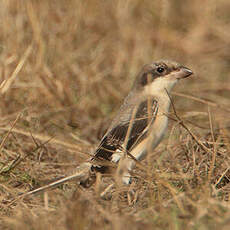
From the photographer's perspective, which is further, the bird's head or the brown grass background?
the bird's head

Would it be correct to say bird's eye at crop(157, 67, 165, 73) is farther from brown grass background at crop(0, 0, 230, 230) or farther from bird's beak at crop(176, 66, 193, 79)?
brown grass background at crop(0, 0, 230, 230)

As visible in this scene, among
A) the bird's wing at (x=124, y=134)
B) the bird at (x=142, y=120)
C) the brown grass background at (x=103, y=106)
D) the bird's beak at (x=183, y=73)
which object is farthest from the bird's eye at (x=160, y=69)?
the brown grass background at (x=103, y=106)

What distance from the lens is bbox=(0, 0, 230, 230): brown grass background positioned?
132 inches

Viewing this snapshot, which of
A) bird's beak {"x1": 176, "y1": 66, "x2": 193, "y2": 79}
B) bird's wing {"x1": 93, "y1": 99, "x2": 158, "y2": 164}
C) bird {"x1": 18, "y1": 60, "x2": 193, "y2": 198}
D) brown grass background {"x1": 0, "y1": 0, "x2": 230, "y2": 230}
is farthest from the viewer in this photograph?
bird's beak {"x1": 176, "y1": 66, "x2": 193, "y2": 79}

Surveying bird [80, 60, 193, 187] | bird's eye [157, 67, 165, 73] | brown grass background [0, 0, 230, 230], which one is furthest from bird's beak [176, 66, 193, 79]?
brown grass background [0, 0, 230, 230]

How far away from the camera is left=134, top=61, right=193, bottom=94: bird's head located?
17.4 feet

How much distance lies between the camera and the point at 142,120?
16.7 ft

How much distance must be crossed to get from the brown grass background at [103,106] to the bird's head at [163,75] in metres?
0.41

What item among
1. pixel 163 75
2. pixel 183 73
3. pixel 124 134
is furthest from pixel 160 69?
pixel 124 134

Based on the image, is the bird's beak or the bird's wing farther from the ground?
the bird's beak

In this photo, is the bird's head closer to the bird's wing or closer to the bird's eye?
the bird's eye

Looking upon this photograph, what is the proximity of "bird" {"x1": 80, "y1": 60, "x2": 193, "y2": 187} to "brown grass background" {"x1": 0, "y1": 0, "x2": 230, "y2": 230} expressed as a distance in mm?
198

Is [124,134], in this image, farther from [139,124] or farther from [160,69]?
[160,69]

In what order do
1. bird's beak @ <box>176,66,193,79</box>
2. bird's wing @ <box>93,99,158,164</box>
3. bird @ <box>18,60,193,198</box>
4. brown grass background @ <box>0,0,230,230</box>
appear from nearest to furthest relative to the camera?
brown grass background @ <box>0,0,230,230</box>, bird @ <box>18,60,193,198</box>, bird's wing @ <box>93,99,158,164</box>, bird's beak @ <box>176,66,193,79</box>
